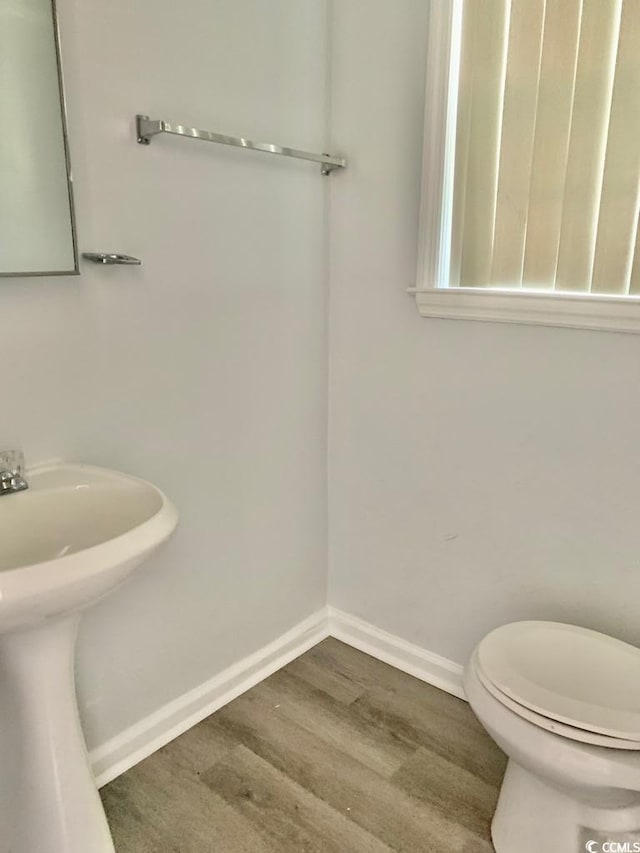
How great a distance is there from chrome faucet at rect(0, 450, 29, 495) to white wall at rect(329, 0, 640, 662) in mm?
1004

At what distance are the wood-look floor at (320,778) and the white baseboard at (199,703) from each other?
27 mm

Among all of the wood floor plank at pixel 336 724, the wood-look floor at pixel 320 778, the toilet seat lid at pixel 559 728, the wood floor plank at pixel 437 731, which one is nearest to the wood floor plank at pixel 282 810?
the wood-look floor at pixel 320 778

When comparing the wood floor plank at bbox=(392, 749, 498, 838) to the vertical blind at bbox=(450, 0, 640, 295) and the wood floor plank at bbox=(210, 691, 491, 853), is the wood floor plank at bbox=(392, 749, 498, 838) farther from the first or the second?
the vertical blind at bbox=(450, 0, 640, 295)

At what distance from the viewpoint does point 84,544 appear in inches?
50.5

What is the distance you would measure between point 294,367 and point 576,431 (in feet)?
2.63

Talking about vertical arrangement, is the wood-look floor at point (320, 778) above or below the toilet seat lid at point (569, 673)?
below

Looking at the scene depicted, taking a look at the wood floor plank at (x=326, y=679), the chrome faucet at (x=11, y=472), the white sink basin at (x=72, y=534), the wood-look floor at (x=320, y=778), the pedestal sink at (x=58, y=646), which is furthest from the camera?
the wood floor plank at (x=326, y=679)

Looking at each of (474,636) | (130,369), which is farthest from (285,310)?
(474,636)

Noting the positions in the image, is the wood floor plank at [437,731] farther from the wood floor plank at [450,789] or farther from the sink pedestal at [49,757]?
the sink pedestal at [49,757]

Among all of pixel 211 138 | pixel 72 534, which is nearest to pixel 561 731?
pixel 72 534

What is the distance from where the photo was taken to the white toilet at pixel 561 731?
1.16 meters

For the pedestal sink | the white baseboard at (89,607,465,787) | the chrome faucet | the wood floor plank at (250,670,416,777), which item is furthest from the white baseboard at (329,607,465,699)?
the chrome faucet

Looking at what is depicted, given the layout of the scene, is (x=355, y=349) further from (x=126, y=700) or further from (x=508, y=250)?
(x=126, y=700)

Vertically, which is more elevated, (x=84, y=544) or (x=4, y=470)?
Answer: (x=4, y=470)
